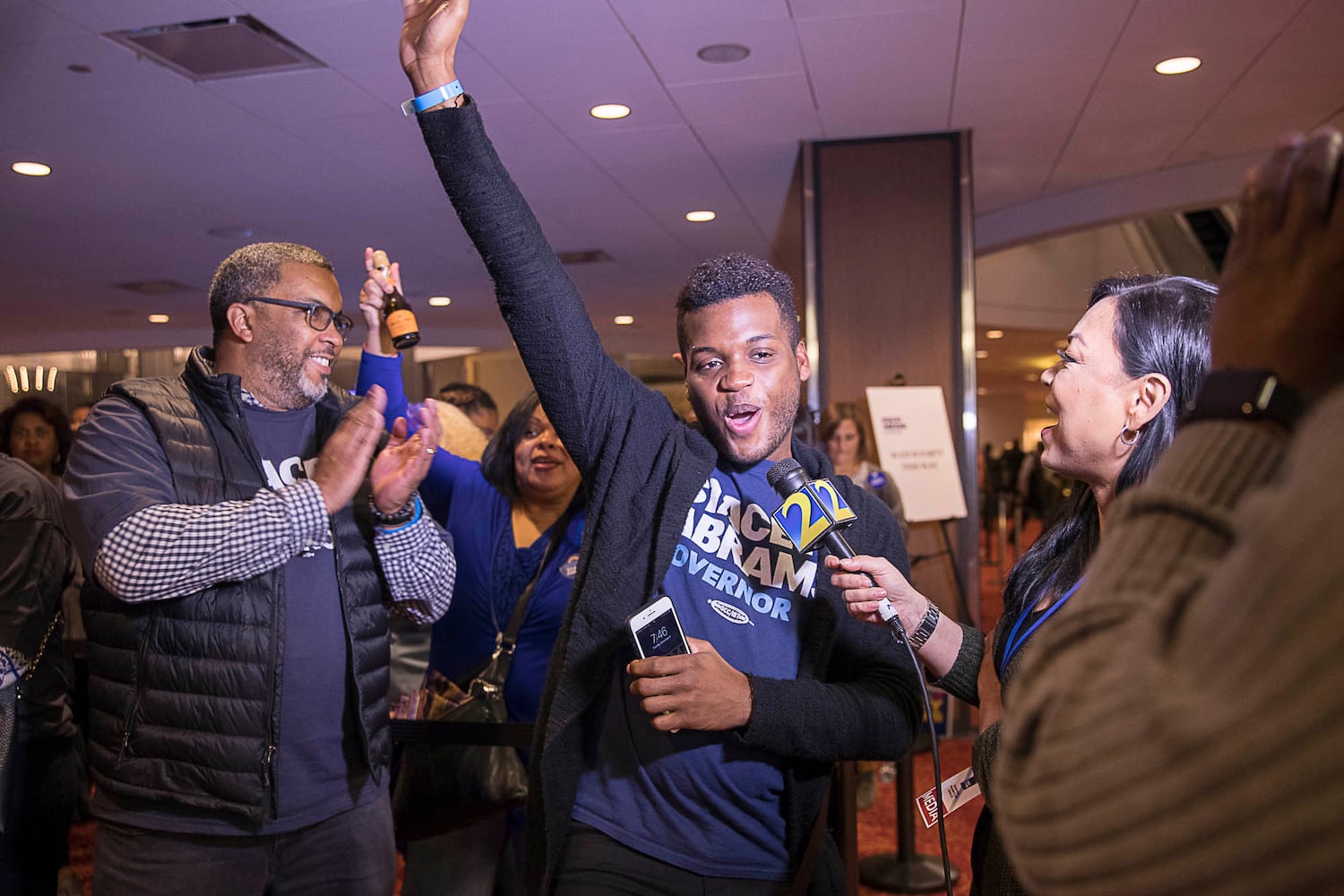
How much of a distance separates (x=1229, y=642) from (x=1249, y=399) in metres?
0.17

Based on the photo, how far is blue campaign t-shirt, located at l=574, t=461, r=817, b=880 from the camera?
1.59 m

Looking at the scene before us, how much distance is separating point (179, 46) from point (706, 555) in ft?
13.8

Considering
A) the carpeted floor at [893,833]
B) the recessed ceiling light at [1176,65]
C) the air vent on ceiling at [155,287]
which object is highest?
the air vent on ceiling at [155,287]

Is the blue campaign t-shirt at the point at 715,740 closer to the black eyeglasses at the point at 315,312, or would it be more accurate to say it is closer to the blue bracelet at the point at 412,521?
the blue bracelet at the point at 412,521

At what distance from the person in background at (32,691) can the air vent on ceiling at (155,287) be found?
880cm

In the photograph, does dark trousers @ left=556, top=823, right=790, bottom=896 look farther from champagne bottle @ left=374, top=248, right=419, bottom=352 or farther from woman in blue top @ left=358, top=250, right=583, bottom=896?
champagne bottle @ left=374, top=248, right=419, bottom=352

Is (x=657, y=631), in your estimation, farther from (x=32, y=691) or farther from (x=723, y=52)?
(x=723, y=52)

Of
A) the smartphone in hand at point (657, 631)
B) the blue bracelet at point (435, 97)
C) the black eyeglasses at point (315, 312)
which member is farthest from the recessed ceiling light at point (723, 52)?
the smartphone in hand at point (657, 631)

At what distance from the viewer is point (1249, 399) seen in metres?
0.62

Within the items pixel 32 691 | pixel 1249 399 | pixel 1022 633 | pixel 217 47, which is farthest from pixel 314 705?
pixel 217 47

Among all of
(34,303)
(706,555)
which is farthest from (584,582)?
(34,303)

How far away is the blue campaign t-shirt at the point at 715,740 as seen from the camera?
1.59 metres

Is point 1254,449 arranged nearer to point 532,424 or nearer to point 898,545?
point 898,545

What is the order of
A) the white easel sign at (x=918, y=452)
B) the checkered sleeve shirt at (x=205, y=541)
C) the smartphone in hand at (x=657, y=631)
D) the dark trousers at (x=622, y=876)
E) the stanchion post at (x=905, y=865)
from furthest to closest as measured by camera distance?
the white easel sign at (x=918, y=452) → the stanchion post at (x=905, y=865) → the checkered sleeve shirt at (x=205, y=541) → the dark trousers at (x=622, y=876) → the smartphone in hand at (x=657, y=631)
